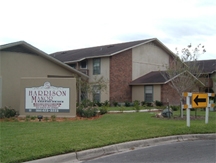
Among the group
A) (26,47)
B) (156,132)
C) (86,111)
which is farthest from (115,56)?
(156,132)

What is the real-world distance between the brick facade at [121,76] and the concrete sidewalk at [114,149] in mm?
19542

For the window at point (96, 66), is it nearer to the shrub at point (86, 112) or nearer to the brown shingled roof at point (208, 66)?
the brown shingled roof at point (208, 66)

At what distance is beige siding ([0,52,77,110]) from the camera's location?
1808cm

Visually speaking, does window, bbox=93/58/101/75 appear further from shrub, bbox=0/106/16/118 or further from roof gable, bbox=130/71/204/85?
shrub, bbox=0/106/16/118

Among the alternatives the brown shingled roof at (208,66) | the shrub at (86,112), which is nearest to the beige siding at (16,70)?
the shrub at (86,112)

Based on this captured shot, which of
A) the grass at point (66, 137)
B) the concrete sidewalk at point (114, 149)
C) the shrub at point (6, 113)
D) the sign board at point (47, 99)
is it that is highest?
the sign board at point (47, 99)

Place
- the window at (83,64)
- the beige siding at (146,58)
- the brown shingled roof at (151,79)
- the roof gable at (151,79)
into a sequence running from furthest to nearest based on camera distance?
the window at (83,64)
the beige siding at (146,58)
the brown shingled roof at (151,79)
the roof gable at (151,79)

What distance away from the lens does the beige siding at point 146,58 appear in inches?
1261

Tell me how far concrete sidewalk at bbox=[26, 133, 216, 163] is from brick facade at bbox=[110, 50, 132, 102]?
19.5 meters

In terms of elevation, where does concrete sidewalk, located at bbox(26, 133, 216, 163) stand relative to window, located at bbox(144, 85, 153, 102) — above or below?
below

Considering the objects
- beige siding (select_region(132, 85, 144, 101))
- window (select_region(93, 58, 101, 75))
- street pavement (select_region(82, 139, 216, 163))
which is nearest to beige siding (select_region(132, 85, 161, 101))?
beige siding (select_region(132, 85, 144, 101))

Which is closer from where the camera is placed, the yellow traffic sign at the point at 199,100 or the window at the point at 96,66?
the yellow traffic sign at the point at 199,100

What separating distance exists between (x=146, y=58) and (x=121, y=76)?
13.0 feet

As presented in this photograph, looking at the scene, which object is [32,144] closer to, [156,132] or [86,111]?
[156,132]
